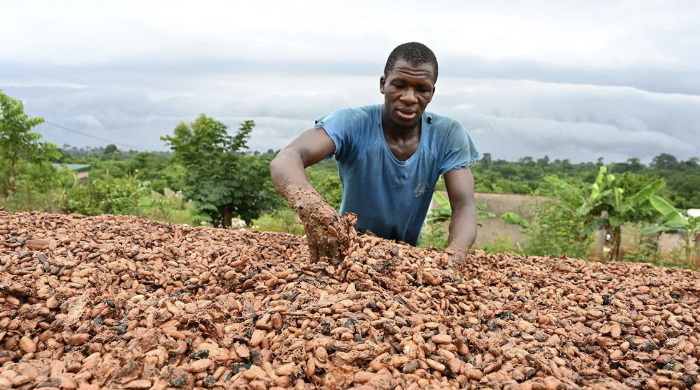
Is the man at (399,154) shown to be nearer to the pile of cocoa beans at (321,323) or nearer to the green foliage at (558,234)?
the pile of cocoa beans at (321,323)

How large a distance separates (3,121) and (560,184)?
1021cm

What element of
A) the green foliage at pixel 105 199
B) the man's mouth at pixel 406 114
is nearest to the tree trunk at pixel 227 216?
the green foliage at pixel 105 199

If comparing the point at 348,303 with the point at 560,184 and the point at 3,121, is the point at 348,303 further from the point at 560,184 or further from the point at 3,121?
the point at 3,121

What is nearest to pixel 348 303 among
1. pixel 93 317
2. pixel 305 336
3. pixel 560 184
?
pixel 305 336

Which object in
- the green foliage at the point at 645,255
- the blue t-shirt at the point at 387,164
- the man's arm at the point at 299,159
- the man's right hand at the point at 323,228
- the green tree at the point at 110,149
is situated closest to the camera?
the man's right hand at the point at 323,228

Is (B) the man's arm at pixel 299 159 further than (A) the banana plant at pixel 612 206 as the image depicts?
No

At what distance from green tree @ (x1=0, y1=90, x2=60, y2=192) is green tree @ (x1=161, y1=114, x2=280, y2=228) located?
10.6ft

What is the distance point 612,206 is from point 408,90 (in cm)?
640

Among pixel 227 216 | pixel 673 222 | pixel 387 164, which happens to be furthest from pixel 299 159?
pixel 227 216

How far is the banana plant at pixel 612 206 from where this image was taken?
778 centimetres

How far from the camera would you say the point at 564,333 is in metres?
1.89

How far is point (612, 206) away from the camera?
8.02m

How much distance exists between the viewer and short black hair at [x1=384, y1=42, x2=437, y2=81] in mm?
2900

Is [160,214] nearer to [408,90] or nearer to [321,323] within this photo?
[408,90]
